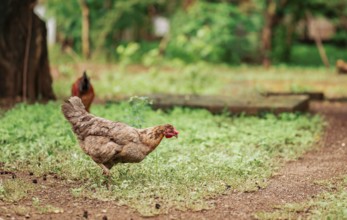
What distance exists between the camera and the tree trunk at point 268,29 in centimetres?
2086

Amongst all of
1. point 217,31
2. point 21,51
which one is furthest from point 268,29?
point 21,51

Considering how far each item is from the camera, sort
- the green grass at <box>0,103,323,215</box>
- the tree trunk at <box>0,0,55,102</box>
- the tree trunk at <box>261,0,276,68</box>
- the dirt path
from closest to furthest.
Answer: the dirt path → the green grass at <box>0,103,323,215</box> → the tree trunk at <box>0,0,55,102</box> → the tree trunk at <box>261,0,276,68</box>

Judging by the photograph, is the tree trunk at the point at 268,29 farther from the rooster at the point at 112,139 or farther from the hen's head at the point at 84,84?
the rooster at the point at 112,139

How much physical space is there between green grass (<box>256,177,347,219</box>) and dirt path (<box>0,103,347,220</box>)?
0.16 meters

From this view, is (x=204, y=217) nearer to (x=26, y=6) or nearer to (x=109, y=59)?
(x=26, y=6)

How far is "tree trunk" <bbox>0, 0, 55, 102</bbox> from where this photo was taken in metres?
12.0

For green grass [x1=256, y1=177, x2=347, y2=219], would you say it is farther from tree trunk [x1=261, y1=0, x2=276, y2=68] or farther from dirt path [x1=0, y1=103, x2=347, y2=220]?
tree trunk [x1=261, y1=0, x2=276, y2=68]

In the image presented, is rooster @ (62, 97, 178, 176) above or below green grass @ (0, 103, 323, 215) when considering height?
above

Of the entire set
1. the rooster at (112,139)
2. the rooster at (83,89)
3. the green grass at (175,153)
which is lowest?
the green grass at (175,153)

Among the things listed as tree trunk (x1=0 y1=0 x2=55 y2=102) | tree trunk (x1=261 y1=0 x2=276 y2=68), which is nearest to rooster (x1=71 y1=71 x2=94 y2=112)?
tree trunk (x1=0 y1=0 x2=55 y2=102)

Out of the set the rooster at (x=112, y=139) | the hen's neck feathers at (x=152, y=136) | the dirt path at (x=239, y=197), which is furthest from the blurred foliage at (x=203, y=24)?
the hen's neck feathers at (x=152, y=136)

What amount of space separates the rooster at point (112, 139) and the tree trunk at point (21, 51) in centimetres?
535

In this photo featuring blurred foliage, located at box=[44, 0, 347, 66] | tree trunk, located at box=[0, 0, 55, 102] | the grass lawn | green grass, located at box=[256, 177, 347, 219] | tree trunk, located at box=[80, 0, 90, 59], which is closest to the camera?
green grass, located at box=[256, 177, 347, 219]

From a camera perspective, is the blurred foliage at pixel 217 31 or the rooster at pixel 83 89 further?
the blurred foliage at pixel 217 31
